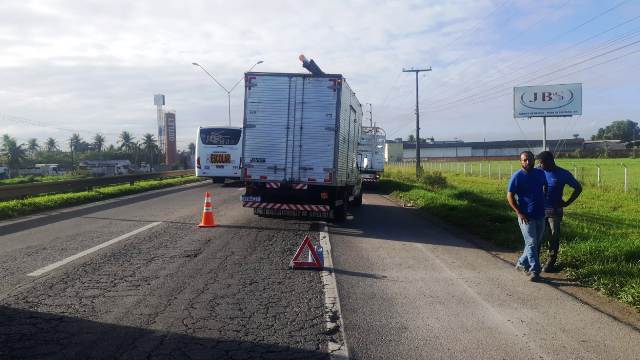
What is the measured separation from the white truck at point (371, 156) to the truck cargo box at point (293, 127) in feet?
57.5

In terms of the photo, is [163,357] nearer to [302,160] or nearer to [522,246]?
[522,246]

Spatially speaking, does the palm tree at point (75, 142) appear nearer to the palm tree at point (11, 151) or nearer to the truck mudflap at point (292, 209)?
the palm tree at point (11, 151)

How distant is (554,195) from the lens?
26.3 ft

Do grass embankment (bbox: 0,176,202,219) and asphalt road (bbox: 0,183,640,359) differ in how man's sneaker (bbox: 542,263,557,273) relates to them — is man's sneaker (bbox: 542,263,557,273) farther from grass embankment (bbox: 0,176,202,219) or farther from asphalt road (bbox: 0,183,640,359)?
grass embankment (bbox: 0,176,202,219)

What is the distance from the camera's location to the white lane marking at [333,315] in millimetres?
4902

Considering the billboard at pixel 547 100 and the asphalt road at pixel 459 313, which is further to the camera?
the billboard at pixel 547 100

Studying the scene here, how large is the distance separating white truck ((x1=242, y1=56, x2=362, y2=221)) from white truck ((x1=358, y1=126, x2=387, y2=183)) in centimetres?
1753

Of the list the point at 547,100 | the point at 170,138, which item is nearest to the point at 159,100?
the point at 170,138

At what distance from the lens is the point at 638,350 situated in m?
4.97

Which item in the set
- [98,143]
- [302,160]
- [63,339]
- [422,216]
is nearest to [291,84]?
[302,160]

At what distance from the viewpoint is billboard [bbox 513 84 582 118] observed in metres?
45.9

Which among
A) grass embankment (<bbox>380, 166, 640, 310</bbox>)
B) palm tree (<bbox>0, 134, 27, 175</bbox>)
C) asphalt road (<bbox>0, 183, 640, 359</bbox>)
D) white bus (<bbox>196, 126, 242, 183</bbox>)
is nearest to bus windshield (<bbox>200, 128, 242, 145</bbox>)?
white bus (<bbox>196, 126, 242, 183</bbox>)

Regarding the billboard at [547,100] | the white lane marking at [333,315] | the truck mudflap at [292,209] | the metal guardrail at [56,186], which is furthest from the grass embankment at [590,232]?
the billboard at [547,100]

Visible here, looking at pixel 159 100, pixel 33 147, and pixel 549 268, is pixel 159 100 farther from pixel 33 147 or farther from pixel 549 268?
pixel 549 268
